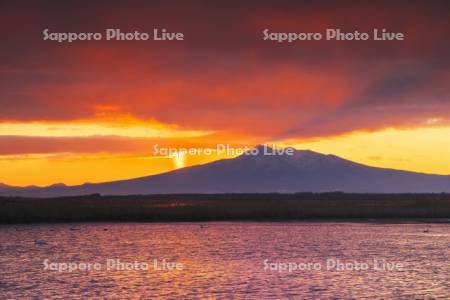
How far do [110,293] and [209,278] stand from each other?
536cm

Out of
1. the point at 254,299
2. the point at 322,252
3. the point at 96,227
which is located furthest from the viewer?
the point at 96,227

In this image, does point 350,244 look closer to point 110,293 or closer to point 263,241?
point 263,241

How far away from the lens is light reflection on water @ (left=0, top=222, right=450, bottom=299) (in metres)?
29.5

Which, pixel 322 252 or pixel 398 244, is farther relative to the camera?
pixel 398 244

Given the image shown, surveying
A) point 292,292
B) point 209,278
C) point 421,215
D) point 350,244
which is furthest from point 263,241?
point 421,215

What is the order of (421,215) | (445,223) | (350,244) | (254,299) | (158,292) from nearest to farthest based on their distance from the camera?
1. (254,299)
2. (158,292)
3. (350,244)
4. (445,223)
5. (421,215)

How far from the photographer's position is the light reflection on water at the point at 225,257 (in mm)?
29453

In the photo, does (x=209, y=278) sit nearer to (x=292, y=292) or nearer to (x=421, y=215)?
(x=292, y=292)

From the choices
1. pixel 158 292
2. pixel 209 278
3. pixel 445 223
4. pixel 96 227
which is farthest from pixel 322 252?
pixel 445 223

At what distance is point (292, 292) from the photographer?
2888 cm

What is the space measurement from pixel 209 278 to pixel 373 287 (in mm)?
6971

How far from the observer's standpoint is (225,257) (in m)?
41.4

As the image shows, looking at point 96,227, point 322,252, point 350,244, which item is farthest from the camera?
point 96,227

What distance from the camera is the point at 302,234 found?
57656mm
